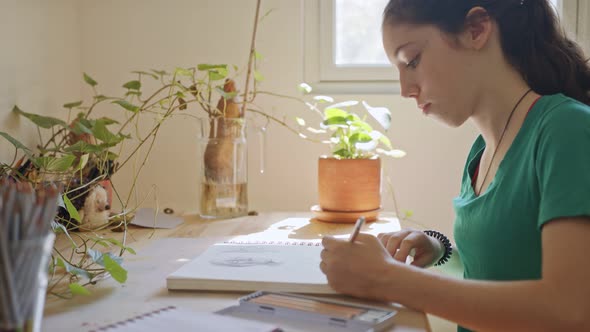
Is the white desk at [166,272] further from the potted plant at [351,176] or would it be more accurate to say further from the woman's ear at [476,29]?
the woman's ear at [476,29]

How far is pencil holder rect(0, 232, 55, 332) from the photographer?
461mm

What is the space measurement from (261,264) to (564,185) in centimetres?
43

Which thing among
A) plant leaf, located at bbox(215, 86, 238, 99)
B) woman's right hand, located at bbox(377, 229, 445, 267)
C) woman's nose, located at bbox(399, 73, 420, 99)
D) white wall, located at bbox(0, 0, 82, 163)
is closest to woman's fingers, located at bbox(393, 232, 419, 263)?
woman's right hand, located at bbox(377, 229, 445, 267)

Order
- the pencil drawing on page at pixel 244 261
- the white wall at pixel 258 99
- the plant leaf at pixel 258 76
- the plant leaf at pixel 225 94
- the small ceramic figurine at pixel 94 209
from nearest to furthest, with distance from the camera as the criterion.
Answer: the pencil drawing on page at pixel 244 261 → the small ceramic figurine at pixel 94 209 → the plant leaf at pixel 225 94 → the plant leaf at pixel 258 76 → the white wall at pixel 258 99

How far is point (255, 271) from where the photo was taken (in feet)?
2.92

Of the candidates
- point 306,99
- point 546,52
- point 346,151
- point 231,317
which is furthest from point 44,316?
point 306,99

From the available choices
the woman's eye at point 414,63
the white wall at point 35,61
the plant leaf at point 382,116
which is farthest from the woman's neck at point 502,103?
the white wall at point 35,61

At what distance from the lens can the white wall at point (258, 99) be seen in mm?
1745

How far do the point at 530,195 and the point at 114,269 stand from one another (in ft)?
1.84

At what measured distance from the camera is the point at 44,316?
74 centimetres

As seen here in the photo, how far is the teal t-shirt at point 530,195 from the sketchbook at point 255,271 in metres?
0.25

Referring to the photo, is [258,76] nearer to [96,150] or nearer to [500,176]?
[96,150]

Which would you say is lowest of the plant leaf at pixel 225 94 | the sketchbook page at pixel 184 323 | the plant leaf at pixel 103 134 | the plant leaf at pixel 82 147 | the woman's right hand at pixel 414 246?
the woman's right hand at pixel 414 246

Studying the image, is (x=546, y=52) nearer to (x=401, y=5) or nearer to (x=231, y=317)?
(x=401, y=5)
